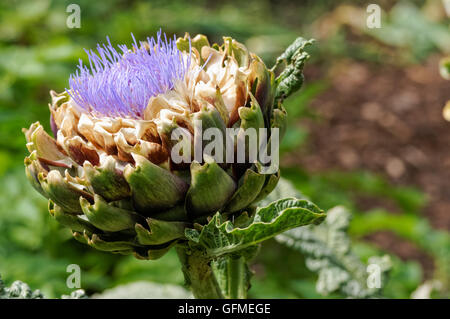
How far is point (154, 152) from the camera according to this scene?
0.72 metres

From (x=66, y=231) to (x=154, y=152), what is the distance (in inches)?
42.4

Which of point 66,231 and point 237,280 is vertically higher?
point 66,231

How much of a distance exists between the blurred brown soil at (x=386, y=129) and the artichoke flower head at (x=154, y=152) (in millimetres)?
1902

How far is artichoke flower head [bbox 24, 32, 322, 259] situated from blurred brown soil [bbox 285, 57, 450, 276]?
6.24 feet

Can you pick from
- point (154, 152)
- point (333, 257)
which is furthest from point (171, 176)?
point (333, 257)

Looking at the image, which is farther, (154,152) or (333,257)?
(333,257)

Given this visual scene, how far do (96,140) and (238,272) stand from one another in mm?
303

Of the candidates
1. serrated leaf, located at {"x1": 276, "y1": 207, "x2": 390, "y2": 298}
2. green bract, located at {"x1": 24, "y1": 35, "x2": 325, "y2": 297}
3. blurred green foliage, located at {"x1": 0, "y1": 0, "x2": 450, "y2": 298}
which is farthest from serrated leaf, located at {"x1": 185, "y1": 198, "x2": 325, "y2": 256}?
blurred green foliage, located at {"x1": 0, "y1": 0, "x2": 450, "y2": 298}

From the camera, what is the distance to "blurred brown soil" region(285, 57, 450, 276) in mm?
2859

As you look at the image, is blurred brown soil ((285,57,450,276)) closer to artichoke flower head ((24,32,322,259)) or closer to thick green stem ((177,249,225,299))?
thick green stem ((177,249,225,299))

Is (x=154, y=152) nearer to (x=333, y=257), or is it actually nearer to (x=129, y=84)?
(x=129, y=84)

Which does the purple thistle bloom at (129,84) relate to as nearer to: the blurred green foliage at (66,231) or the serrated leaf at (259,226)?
the serrated leaf at (259,226)
